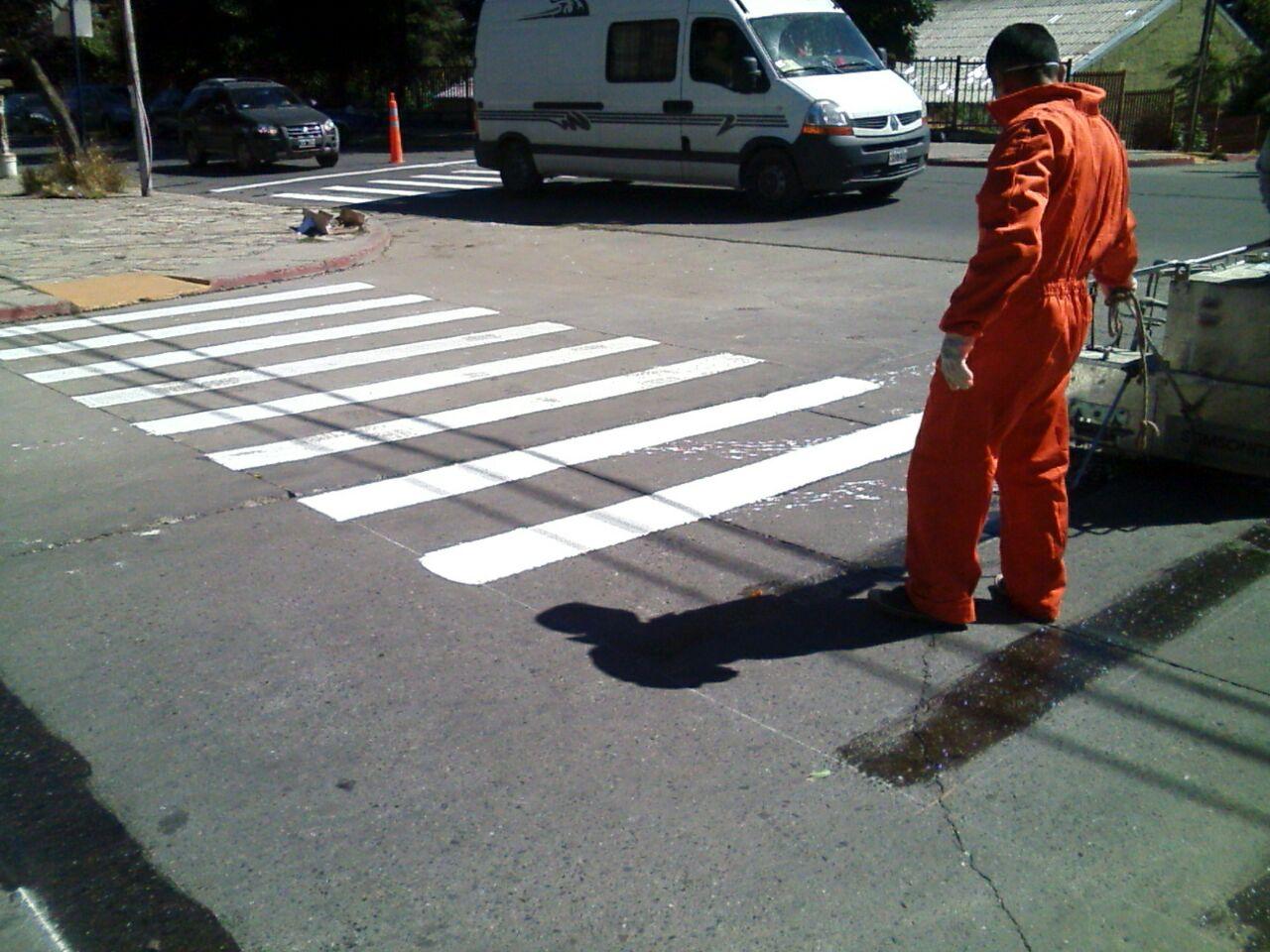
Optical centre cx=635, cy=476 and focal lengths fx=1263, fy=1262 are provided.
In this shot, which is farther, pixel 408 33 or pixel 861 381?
pixel 408 33

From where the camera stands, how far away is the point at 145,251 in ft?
47.3

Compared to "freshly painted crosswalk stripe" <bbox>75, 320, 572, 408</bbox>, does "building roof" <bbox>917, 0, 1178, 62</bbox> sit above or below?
above

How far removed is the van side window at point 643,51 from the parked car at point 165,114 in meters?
21.5

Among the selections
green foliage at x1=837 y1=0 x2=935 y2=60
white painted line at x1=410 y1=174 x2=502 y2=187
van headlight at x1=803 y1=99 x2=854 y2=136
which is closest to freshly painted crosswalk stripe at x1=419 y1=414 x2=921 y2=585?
van headlight at x1=803 y1=99 x2=854 y2=136

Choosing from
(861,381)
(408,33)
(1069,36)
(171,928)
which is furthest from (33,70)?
(1069,36)

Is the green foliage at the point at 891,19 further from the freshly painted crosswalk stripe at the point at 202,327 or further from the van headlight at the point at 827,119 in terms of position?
the freshly painted crosswalk stripe at the point at 202,327

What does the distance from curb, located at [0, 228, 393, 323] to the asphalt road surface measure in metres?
3.09

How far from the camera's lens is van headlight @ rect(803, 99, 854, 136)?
49.8 feet

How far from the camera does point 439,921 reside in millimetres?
3125

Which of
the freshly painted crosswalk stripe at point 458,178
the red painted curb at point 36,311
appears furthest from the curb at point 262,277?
the freshly painted crosswalk stripe at point 458,178

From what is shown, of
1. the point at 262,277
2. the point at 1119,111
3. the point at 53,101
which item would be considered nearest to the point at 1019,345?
the point at 262,277

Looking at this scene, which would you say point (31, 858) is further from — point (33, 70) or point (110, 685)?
point (33, 70)

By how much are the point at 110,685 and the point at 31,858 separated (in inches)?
39.1

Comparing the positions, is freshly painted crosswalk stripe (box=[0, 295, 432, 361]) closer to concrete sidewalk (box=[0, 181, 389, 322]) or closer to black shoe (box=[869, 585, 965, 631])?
concrete sidewalk (box=[0, 181, 389, 322])
